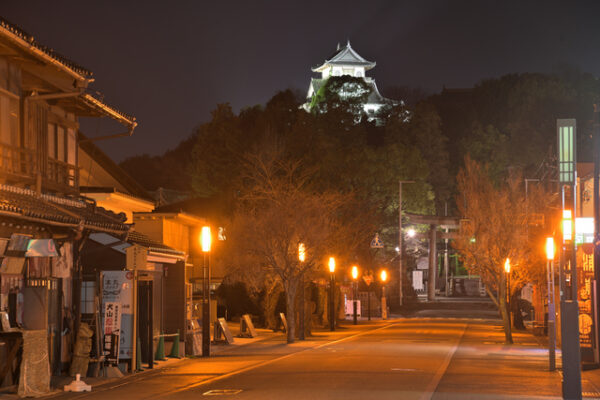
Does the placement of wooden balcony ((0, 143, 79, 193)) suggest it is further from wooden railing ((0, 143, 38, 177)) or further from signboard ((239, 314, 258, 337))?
signboard ((239, 314, 258, 337))

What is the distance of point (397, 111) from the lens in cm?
7919

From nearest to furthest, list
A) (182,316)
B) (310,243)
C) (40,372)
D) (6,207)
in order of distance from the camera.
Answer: (6,207)
(40,372)
(182,316)
(310,243)

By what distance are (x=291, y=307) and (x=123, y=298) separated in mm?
14352

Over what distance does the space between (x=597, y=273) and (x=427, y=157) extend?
194 ft

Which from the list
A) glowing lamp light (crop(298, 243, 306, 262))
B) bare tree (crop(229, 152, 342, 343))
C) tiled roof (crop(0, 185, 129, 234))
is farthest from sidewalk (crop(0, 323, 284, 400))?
Answer: glowing lamp light (crop(298, 243, 306, 262))

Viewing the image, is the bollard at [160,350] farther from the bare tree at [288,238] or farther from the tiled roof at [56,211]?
the bare tree at [288,238]

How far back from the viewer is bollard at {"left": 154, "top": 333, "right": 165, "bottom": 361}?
2445cm

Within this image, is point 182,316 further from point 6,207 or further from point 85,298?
point 6,207

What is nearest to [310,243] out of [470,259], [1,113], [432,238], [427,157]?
[470,259]

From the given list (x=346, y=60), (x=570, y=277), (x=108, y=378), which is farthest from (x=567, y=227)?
(x=346, y=60)

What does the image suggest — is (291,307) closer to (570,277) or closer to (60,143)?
(60,143)

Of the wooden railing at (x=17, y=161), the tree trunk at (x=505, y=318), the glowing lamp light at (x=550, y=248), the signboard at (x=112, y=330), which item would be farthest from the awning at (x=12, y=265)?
the tree trunk at (x=505, y=318)

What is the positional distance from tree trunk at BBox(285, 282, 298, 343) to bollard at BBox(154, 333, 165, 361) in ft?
31.8

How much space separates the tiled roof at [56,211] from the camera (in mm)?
15875
